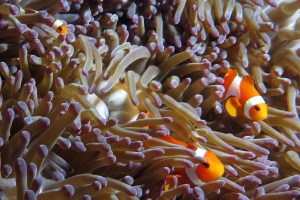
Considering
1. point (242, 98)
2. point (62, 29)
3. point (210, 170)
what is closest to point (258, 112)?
point (242, 98)

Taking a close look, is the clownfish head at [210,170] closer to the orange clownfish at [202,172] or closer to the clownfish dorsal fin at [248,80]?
the orange clownfish at [202,172]

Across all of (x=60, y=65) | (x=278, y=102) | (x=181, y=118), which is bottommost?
(x=278, y=102)

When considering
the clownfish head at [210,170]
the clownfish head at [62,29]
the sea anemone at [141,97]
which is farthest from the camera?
the clownfish head at [62,29]

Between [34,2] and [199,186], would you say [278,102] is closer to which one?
[199,186]

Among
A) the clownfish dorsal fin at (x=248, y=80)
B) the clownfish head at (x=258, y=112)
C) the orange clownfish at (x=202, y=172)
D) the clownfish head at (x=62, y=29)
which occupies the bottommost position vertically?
the orange clownfish at (x=202, y=172)

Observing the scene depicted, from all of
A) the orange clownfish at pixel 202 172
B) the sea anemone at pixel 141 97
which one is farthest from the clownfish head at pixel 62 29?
the orange clownfish at pixel 202 172

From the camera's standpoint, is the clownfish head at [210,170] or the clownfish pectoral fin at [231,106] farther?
the clownfish pectoral fin at [231,106]

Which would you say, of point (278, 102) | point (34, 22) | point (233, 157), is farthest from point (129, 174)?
point (278, 102)

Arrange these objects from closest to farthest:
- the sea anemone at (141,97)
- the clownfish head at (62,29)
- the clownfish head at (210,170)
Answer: the sea anemone at (141,97) → the clownfish head at (210,170) → the clownfish head at (62,29)
